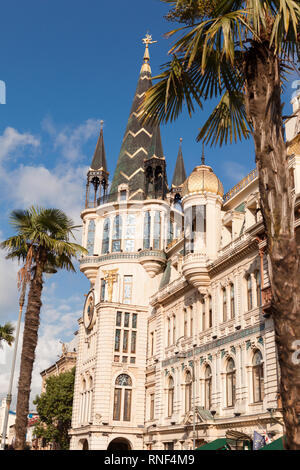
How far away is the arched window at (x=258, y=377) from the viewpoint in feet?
96.2

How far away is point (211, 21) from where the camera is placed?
10.9 metres

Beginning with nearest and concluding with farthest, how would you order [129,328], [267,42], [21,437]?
[267,42] → [21,437] → [129,328]

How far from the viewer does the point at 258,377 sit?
29.8 meters

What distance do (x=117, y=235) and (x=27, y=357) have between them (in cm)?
2898

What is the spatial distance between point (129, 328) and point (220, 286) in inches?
601

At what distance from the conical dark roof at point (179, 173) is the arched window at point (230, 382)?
32275 mm

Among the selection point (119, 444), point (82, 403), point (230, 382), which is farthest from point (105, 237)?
point (230, 382)

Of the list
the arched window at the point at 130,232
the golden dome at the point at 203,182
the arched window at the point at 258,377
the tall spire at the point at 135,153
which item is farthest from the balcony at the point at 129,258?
the arched window at the point at 258,377

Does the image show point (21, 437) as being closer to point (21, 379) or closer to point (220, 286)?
point (21, 379)

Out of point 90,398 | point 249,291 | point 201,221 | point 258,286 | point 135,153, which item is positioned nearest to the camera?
point 258,286

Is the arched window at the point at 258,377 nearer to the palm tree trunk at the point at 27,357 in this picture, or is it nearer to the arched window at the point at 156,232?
the palm tree trunk at the point at 27,357

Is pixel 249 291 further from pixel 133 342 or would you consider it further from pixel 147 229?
pixel 147 229
